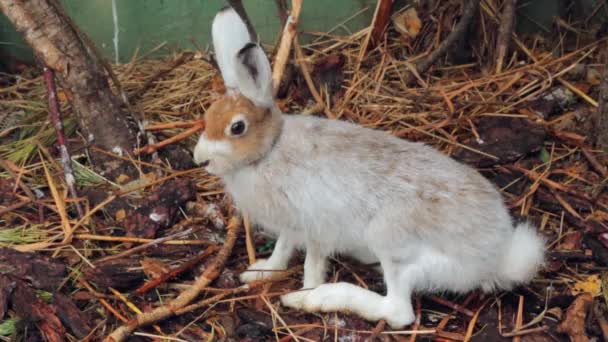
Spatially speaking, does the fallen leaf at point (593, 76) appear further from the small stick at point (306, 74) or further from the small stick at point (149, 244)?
the small stick at point (149, 244)

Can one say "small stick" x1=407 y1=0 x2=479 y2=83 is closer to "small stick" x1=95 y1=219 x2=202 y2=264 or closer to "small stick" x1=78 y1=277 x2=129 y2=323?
"small stick" x1=95 y1=219 x2=202 y2=264

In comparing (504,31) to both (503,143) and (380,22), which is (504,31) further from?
(503,143)

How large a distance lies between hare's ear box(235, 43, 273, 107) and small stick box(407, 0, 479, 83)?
5.61 feet

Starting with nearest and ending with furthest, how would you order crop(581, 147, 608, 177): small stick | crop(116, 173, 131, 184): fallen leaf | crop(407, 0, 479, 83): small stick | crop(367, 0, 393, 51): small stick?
crop(581, 147, 608, 177): small stick
crop(116, 173, 131, 184): fallen leaf
crop(407, 0, 479, 83): small stick
crop(367, 0, 393, 51): small stick

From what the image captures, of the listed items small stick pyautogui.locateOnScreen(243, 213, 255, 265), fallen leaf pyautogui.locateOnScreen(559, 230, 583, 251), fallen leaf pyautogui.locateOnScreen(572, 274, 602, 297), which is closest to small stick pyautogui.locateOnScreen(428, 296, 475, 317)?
fallen leaf pyautogui.locateOnScreen(572, 274, 602, 297)

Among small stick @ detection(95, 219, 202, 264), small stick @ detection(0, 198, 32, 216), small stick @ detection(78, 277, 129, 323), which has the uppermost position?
small stick @ detection(0, 198, 32, 216)

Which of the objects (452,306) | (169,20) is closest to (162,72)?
(169,20)

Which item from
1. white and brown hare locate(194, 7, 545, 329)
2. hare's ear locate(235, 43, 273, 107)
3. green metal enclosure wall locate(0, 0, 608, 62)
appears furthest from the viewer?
green metal enclosure wall locate(0, 0, 608, 62)

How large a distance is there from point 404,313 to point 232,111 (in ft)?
3.38

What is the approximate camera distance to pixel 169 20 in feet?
14.7

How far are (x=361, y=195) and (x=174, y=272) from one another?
3.00ft

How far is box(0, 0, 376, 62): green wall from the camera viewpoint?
14.5 ft

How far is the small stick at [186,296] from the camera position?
265cm

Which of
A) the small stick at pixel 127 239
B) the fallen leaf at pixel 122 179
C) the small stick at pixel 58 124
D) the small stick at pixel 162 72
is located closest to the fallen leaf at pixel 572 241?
the small stick at pixel 127 239
